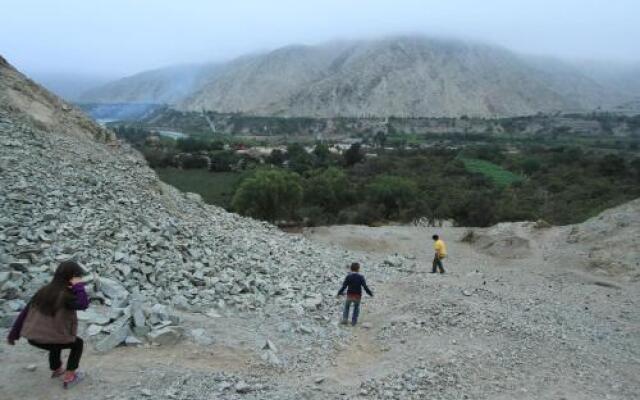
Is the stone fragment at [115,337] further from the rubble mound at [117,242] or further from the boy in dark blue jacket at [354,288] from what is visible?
the boy in dark blue jacket at [354,288]

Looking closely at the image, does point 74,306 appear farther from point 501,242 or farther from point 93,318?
point 501,242

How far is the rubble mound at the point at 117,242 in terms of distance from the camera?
10117mm

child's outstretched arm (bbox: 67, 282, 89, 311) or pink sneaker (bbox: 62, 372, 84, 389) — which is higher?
child's outstretched arm (bbox: 67, 282, 89, 311)

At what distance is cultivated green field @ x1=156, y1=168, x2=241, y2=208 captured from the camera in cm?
5900

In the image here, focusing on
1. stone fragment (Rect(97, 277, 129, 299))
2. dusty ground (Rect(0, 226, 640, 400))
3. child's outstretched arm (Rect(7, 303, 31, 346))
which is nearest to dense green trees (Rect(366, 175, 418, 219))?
Result: dusty ground (Rect(0, 226, 640, 400))

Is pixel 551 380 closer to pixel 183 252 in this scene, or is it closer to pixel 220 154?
pixel 183 252

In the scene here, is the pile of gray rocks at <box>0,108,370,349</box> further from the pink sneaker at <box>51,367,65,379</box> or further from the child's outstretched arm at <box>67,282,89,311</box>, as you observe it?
the child's outstretched arm at <box>67,282,89,311</box>

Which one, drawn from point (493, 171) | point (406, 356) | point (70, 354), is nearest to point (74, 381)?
point (70, 354)

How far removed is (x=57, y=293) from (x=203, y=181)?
6510 cm

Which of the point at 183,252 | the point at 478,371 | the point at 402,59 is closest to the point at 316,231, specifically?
the point at 183,252

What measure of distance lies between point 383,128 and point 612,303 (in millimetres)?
121045

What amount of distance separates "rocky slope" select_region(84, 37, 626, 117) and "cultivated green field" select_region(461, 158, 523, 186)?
75.7 meters

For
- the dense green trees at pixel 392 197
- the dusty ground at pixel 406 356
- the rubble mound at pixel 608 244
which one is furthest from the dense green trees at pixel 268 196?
the dusty ground at pixel 406 356

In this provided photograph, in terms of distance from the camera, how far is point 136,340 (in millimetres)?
8531
